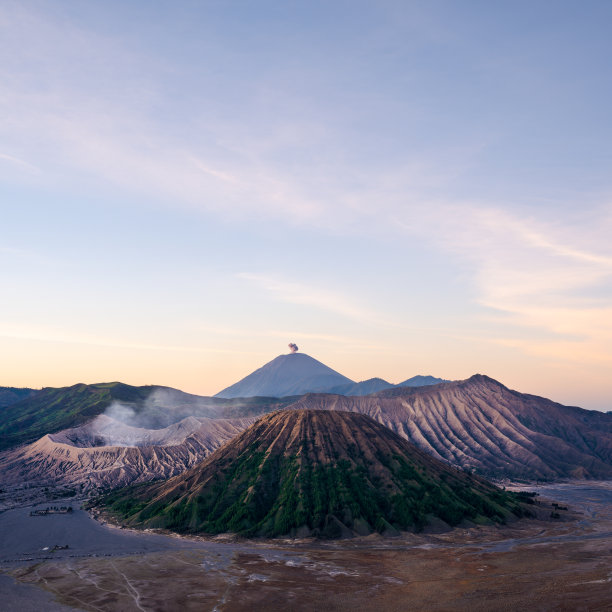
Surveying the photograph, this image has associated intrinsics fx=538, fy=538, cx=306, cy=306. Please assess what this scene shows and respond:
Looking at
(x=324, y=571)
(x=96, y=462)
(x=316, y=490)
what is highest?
(x=316, y=490)

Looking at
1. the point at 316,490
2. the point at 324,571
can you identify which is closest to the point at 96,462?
the point at 316,490

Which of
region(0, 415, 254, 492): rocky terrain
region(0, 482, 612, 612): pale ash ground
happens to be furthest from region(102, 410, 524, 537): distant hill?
region(0, 415, 254, 492): rocky terrain

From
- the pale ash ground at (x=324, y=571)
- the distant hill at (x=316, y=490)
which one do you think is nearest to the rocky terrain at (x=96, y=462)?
the distant hill at (x=316, y=490)

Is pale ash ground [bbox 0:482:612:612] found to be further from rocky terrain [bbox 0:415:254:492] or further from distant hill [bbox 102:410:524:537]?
rocky terrain [bbox 0:415:254:492]

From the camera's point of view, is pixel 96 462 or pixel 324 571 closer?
pixel 324 571

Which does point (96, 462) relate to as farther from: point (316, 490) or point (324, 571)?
point (324, 571)

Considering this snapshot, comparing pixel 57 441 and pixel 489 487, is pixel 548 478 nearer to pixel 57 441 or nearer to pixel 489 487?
pixel 489 487

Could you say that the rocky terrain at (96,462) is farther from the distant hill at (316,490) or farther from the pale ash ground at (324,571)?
the pale ash ground at (324,571)
